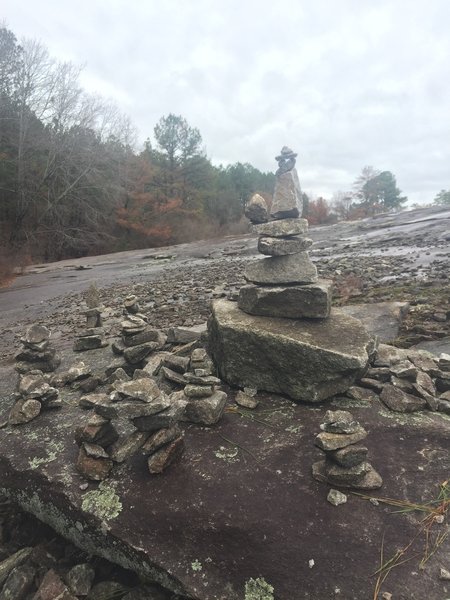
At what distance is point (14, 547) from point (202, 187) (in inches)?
2252

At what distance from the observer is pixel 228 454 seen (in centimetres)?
305

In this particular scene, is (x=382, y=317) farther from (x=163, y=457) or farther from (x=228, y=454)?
(x=163, y=457)

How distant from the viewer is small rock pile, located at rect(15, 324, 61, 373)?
16.0 ft

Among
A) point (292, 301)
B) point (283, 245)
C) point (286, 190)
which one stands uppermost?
point (286, 190)

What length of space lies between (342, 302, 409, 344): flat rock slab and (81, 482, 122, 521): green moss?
Answer: 14.3 feet

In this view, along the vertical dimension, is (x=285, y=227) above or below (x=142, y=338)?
above

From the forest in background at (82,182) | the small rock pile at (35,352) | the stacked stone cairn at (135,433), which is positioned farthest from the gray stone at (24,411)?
the forest in background at (82,182)

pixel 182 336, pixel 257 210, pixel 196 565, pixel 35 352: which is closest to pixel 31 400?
pixel 35 352

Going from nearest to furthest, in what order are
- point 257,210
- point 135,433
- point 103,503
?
point 103,503, point 135,433, point 257,210

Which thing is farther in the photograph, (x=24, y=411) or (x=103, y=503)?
(x=24, y=411)

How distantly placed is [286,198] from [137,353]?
264cm

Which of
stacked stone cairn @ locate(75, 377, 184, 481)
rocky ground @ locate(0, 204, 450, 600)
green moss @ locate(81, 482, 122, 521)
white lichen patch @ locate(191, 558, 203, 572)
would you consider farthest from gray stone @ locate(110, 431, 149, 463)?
white lichen patch @ locate(191, 558, 203, 572)

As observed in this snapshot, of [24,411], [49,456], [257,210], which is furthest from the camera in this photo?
[257,210]

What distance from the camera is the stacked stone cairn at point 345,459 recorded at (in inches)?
101
